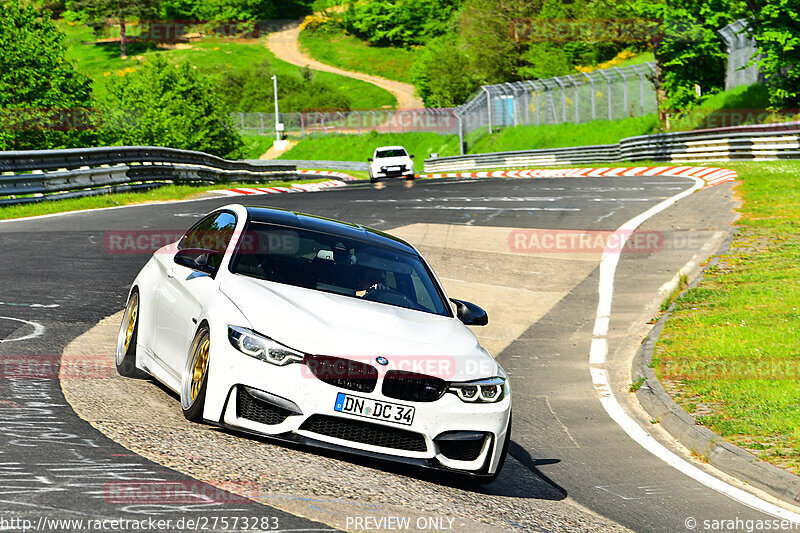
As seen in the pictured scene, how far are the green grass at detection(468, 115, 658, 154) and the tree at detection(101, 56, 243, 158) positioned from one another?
1762 centimetres

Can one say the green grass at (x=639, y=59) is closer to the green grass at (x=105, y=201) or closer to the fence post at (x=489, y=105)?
the fence post at (x=489, y=105)

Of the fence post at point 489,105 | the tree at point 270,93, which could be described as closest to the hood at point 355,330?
the fence post at point 489,105

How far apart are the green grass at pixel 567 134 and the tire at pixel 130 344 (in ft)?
151

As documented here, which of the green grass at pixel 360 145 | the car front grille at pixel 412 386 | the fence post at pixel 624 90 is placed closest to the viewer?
the car front grille at pixel 412 386

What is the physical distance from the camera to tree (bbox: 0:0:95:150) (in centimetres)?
3759

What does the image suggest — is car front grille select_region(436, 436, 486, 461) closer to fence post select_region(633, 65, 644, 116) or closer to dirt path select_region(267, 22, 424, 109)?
fence post select_region(633, 65, 644, 116)

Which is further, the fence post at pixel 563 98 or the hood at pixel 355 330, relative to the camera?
the fence post at pixel 563 98

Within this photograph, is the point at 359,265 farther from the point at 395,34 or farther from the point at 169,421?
the point at 395,34

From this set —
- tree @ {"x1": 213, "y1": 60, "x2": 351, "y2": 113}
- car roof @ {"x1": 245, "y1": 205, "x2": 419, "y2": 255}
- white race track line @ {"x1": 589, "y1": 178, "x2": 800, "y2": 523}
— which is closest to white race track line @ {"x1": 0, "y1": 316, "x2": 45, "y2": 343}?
car roof @ {"x1": 245, "y1": 205, "x2": 419, "y2": 255}

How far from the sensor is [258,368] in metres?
5.98

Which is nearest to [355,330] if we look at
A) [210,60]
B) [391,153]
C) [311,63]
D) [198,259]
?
[198,259]

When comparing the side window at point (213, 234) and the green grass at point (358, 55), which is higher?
the green grass at point (358, 55)

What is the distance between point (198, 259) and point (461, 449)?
2.50 metres

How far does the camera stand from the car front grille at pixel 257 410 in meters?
5.98
